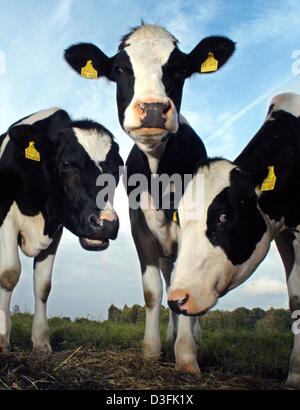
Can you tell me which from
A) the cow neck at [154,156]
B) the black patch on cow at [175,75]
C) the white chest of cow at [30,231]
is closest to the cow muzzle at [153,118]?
the black patch on cow at [175,75]

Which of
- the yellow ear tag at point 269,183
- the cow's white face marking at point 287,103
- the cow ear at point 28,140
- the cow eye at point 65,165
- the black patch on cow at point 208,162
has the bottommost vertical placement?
the yellow ear tag at point 269,183

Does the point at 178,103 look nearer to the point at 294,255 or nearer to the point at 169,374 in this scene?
the point at 294,255

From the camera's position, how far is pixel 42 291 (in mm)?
8836

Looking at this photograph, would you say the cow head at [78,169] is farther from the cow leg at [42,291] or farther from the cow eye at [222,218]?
the cow eye at [222,218]

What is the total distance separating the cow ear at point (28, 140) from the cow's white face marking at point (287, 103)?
10.1ft

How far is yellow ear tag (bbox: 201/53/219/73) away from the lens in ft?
27.0

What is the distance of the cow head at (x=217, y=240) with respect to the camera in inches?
223

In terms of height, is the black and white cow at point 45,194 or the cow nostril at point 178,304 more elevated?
the black and white cow at point 45,194

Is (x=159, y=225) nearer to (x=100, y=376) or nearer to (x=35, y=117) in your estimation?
(x=100, y=376)

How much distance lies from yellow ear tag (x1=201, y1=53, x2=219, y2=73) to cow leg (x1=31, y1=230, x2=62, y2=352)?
10.1 ft

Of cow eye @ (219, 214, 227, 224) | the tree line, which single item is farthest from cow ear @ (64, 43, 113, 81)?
the tree line

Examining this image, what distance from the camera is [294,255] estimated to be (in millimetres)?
7461

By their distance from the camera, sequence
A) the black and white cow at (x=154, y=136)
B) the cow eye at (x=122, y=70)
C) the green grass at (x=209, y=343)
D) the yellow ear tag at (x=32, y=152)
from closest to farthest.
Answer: the black and white cow at (x=154, y=136) < the cow eye at (x=122, y=70) < the green grass at (x=209, y=343) < the yellow ear tag at (x=32, y=152)

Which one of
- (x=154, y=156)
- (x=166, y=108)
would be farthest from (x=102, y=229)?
(x=166, y=108)
